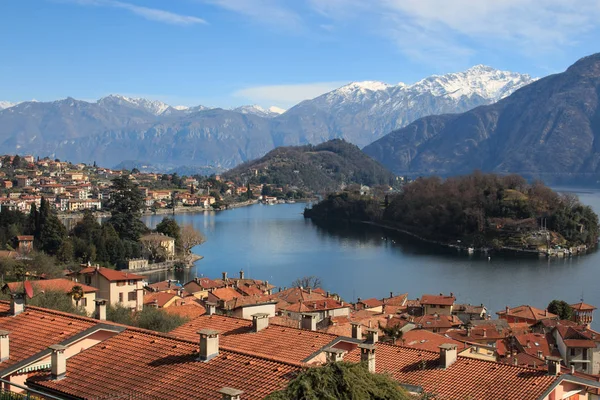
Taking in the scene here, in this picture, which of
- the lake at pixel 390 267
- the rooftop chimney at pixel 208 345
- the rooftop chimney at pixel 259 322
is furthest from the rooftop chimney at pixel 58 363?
the lake at pixel 390 267

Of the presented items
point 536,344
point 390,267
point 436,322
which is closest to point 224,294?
point 436,322

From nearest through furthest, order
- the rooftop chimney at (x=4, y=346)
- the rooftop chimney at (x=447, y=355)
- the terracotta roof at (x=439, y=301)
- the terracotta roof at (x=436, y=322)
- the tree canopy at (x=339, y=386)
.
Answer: the tree canopy at (x=339, y=386), the rooftop chimney at (x=4, y=346), the rooftop chimney at (x=447, y=355), the terracotta roof at (x=436, y=322), the terracotta roof at (x=439, y=301)

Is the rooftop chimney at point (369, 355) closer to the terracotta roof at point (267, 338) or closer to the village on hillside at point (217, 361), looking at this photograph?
the village on hillside at point (217, 361)

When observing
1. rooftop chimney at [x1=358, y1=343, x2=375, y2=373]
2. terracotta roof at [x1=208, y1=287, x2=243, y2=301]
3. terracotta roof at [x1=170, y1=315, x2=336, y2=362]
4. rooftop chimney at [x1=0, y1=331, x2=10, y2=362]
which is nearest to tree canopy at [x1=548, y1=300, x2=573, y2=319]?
terracotta roof at [x1=208, y1=287, x2=243, y2=301]

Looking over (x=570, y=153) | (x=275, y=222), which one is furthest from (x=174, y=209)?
(x=570, y=153)

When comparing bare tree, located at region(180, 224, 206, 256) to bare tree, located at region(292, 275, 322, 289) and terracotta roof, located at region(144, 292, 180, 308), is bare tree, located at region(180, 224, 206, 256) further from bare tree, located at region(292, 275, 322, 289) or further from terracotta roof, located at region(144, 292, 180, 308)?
terracotta roof, located at region(144, 292, 180, 308)

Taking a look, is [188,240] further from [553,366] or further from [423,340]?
[553,366]
